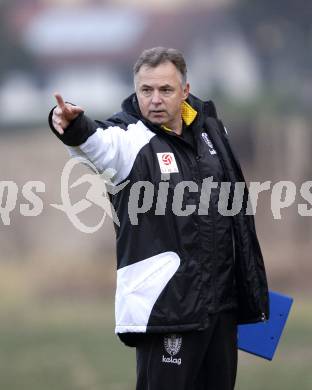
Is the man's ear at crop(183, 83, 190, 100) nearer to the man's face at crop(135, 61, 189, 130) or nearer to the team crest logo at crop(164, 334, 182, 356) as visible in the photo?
the man's face at crop(135, 61, 189, 130)

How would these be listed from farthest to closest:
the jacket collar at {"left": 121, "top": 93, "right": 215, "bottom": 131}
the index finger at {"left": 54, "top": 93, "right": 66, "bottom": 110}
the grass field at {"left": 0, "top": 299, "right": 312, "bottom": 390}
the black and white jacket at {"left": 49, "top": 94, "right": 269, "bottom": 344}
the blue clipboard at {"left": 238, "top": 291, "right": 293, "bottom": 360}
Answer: the grass field at {"left": 0, "top": 299, "right": 312, "bottom": 390}, the blue clipboard at {"left": 238, "top": 291, "right": 293, "bottom": 360}, the jacket collar at {"left": 121, "top": 93, "right": 215, "bottom": 131}, the black and white jacket at {"left": 49, "top": 94, "right": 269, "bottom": 344}, the index finger at {"left": 54, "top": 93, "right": 66, "bottom": 110}

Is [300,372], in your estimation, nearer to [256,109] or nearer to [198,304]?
[198,304]

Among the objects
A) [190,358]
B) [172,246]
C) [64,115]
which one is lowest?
[190,358]

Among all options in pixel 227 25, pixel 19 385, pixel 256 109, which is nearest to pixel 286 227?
pixel 256 109

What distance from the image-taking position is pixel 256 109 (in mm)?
8305

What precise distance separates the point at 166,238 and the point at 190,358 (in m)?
0.36

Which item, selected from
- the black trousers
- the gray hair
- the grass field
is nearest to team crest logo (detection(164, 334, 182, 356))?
the black trousers

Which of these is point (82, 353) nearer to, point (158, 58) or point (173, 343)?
point (173, 343)

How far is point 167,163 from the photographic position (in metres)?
3.12

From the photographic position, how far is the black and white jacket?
308cm

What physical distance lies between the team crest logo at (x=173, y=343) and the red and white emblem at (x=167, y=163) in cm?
47

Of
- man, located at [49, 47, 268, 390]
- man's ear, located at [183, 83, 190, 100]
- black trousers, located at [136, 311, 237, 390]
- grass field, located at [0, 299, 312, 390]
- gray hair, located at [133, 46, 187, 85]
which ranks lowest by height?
grass field, located at [0, 299, 312, 390]

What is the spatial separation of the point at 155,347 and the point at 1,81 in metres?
5.31

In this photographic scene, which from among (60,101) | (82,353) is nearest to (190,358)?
(60,101)
